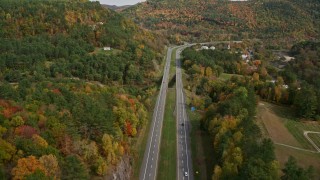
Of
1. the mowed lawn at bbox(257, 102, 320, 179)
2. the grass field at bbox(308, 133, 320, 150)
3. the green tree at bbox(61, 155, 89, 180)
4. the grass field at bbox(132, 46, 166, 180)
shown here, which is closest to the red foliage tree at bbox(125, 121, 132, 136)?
the grass field at bbox(132, 46, 166, 180)

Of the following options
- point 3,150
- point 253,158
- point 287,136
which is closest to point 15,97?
point 3,150

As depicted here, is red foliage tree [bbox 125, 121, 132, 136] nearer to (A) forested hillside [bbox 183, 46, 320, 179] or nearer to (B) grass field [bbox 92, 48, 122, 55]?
(A) forested hillside [bbox 183, 46, 320, 179]

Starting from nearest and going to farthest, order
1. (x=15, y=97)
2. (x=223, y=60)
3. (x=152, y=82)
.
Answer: (x=15, y=97) → (x=152, y=82) → (x=223, y=60)

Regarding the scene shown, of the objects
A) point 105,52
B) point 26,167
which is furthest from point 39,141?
point 105,52

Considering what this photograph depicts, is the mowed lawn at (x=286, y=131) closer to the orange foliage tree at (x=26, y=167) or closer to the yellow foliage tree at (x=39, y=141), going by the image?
the yellow foliage tree at (x=39, y=141)

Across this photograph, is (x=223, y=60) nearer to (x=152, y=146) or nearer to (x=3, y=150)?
(x=152, y=146)

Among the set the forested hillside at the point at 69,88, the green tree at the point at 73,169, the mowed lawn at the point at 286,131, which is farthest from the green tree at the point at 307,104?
the green tree at the point at 73,169
